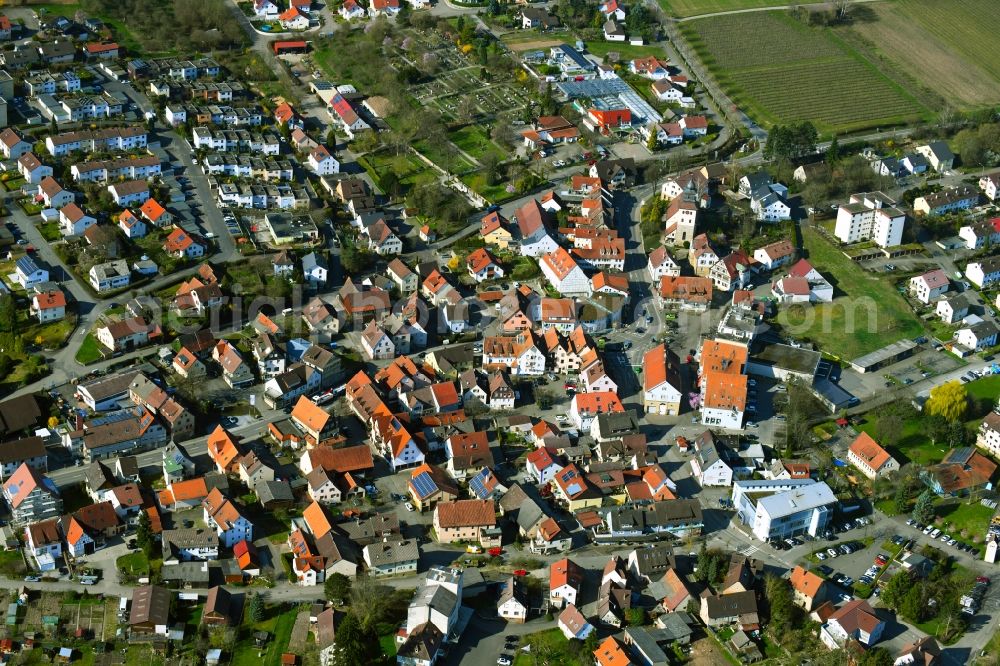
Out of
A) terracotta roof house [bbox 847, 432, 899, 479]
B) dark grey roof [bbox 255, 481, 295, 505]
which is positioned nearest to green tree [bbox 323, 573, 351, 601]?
dark grey roof [bbox 255, 481, 295, 505]

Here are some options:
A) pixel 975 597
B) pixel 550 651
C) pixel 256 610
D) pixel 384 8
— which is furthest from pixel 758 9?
pixel 256 610

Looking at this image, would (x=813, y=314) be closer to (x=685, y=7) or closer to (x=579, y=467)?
(x=579, y=467)

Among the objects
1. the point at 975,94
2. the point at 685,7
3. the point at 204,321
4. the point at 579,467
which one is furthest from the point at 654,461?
the point at 685,7

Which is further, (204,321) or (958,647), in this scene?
(204,321)

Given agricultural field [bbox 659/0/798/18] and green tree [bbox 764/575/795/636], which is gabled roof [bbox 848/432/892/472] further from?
agricultural field [bbox 659/0/798/18]

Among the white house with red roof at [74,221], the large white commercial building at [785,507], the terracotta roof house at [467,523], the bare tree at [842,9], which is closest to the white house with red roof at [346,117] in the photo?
the white house with red roof at [74,221]

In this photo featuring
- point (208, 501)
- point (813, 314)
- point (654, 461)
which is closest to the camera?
point (208, 501)
